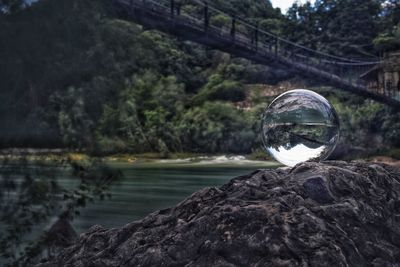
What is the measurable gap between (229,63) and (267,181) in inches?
1510

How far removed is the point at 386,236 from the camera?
1.61 meters

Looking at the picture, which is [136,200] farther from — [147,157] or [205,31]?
[147,157]

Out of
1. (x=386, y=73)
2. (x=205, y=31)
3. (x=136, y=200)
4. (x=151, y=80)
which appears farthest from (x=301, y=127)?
(x=151, y=80)

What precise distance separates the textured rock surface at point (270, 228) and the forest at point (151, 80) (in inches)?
66.8

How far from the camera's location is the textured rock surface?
4.69 ft

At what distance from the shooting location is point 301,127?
2.19 m

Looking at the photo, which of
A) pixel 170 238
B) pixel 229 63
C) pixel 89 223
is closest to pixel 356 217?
pixel 170 238

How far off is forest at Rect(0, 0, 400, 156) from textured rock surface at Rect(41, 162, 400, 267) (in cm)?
170

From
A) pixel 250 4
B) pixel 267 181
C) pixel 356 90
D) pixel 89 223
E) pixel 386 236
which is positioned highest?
pixel 250 4

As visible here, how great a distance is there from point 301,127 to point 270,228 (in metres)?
0.80

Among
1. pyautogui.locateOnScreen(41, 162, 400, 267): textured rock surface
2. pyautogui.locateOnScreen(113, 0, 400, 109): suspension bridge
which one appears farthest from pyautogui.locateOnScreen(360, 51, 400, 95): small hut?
pyautogui.locateOnScreen(41, 162, 400, 267): textured rock surface

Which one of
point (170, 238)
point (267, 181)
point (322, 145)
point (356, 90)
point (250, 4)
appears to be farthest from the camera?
point (250, 4)

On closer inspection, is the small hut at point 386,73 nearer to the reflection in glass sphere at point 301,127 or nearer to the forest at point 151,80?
the forest at point 151,80

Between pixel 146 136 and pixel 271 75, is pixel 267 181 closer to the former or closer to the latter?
pixel 146 136
